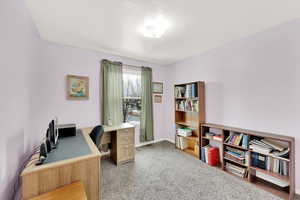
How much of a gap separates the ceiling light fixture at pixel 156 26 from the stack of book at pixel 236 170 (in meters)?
2.67

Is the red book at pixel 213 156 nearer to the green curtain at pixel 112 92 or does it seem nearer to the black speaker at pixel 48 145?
the green curtain at pixel 112 92

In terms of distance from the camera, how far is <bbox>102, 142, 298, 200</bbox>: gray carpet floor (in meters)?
1.78

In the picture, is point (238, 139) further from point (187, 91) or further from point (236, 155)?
point (187, 91)

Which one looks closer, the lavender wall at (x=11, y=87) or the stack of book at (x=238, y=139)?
the lavender wall at (x=11, y=87)

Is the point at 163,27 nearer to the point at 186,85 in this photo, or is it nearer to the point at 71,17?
the point at 71,17

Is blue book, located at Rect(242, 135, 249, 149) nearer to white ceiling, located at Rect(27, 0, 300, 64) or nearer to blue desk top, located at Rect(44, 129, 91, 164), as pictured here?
white ceiling, located at Rect(27, 0, 300, 64)

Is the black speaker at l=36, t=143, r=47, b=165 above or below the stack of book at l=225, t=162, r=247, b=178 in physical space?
above

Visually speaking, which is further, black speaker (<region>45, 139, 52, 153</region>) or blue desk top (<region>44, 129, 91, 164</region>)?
black speaker (<region>45, 139, 52, 153</region>)

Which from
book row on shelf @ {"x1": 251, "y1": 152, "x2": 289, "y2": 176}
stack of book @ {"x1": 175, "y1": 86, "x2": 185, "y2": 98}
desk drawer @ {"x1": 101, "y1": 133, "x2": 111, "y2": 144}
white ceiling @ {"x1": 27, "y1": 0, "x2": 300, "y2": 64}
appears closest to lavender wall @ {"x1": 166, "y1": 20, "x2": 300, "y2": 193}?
book row on shelf @ {"x1": 251, "y1": 152, "x2": 289, "y2": 176}

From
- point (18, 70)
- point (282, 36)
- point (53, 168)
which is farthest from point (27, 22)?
point (282, 36)

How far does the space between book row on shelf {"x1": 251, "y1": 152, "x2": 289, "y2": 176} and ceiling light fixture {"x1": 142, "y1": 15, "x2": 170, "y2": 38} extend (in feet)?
8.19

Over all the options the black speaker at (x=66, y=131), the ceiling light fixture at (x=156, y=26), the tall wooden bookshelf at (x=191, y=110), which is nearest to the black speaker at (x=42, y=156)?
the black speaker at (x=66, y=131)

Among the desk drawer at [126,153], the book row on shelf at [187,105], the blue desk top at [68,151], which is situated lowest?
the desk drawer at [126,153]

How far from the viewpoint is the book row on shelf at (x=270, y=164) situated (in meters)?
1.83
